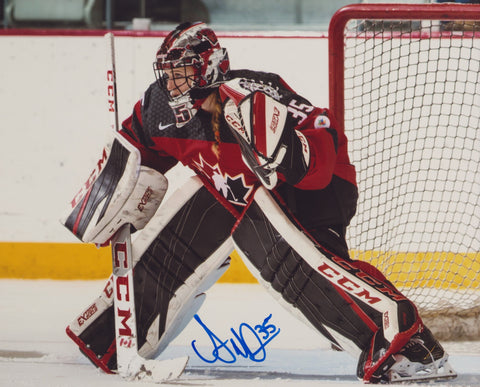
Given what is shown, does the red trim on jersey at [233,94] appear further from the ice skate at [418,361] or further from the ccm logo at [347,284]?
the ice skate at [418,361]

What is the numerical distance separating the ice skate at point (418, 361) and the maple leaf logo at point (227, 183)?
537mm

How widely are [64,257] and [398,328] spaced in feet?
6.37

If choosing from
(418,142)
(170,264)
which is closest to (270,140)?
(170,264)

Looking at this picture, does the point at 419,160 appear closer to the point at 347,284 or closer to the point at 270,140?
the point at 347,284

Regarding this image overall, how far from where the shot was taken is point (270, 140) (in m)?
1.80

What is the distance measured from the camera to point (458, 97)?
306 cm

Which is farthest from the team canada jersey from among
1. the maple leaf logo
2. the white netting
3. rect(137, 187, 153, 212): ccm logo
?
the white netting

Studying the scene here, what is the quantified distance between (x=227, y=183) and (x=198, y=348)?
61cm

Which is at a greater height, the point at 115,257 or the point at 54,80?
the point at 54,80

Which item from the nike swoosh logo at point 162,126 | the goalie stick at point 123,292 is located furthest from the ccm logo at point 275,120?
the goalie stick at point 123,292

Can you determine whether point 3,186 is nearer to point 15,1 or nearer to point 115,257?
point 15,1

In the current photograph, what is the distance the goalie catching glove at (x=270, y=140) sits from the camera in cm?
179

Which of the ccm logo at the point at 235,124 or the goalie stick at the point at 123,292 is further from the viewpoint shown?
the goalie stick at the point at 123,292

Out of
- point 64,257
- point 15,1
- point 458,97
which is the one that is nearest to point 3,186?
point 64,257
